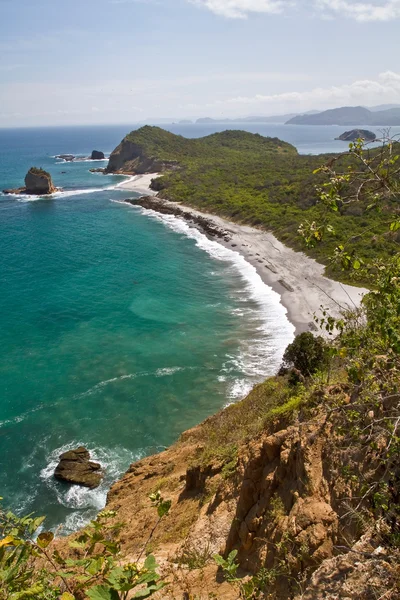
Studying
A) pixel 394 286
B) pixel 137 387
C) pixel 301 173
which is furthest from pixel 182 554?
pixel 301 173

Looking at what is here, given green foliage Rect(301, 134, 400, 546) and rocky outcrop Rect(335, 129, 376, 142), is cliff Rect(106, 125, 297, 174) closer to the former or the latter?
rocky outcrop Rect(335, 129, 376, 142)

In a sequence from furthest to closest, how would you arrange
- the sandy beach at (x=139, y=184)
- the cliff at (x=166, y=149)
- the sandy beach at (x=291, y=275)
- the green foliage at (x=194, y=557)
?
the cliff at (x=166, y=149), the sandy beach at (x=139, y=184), the sandy beach at (x=291, y=275), the green foliage at (x=194, y=557)

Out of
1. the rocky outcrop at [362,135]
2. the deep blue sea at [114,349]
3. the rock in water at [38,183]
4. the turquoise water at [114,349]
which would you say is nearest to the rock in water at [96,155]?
the rock in water at [38,183]

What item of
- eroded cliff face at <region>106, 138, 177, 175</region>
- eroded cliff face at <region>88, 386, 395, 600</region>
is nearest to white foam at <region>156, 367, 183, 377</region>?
eroded cliff face at <region>88, 386, 395, 600</region>

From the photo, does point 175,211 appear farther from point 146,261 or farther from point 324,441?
point 324,441

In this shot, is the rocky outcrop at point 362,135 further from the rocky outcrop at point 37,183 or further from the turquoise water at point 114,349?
the rocky outcrop at point 37,183

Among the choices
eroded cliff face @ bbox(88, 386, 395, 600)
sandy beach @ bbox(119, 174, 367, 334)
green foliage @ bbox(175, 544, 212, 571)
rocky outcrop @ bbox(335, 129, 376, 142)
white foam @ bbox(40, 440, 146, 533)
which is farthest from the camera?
sandy beach @ bbox(119, 174, 367, 334)
